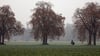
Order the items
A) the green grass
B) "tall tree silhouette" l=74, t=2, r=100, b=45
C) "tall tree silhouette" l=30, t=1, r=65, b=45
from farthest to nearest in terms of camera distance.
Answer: "tall tree silhouette" l=30, t=1, r=65, b=45 < "tall tree silhouette" l=74, t=2, r=100, b=45 < the green grass

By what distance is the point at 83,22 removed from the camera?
76688mm

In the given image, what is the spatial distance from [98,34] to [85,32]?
3.71 m

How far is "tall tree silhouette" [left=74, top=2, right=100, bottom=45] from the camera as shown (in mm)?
75312

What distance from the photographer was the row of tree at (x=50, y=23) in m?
75.9

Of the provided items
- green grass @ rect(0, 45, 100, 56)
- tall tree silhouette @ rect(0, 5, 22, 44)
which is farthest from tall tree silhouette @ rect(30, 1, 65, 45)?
green grass @ rect(0, 45, 100, 56)

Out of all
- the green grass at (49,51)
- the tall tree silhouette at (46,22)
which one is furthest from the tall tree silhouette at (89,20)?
the green grass at (49,51)

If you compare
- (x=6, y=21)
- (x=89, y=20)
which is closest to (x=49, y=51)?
(x=89, y=20)

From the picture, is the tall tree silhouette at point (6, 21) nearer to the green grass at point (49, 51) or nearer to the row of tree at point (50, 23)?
the row of tree at point (50, 23)

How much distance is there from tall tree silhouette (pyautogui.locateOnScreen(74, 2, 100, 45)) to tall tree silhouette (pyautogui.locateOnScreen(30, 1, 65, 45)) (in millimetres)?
6662

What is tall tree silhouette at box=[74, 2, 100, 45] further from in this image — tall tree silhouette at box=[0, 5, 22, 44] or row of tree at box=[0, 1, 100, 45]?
tall tree silhouette at box=[0, 5, 22, 44]

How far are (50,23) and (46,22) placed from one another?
1.23m

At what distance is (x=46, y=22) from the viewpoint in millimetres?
82062

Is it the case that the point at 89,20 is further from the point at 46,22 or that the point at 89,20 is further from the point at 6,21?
the point at 6,21

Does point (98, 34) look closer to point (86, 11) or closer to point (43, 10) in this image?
point (86, 11)
